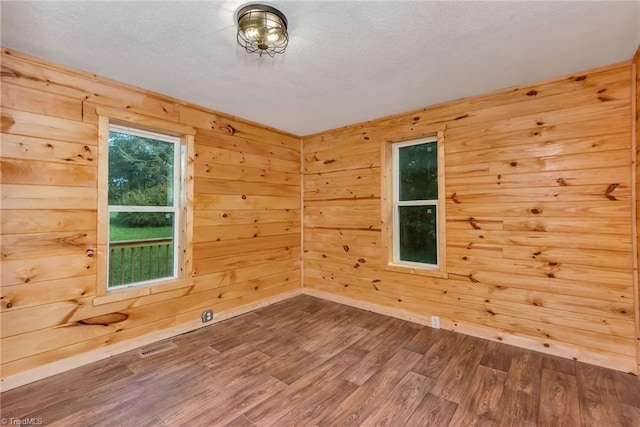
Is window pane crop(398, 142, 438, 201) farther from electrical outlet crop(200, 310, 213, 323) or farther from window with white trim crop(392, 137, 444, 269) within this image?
electrical outlet crop(200, 310, 213, 323)

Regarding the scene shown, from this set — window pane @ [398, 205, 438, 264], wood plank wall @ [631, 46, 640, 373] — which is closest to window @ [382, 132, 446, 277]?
window pane @ [398, 205, 438, 264]

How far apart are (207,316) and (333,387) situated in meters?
1.67

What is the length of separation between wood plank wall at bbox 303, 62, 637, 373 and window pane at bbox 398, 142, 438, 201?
0.69 feet

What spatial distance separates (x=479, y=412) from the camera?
172cm

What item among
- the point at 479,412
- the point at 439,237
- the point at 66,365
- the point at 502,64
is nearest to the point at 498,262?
the point at 439,237

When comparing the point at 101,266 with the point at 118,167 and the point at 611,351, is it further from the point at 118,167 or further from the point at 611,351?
the point at 611,351

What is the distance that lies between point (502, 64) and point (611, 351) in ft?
7.91

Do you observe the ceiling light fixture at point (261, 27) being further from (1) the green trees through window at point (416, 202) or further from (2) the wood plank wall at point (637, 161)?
(2) the wood plank wall at point (637, 161)

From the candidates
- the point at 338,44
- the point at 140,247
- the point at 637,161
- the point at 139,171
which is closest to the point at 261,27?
the point at 338,44

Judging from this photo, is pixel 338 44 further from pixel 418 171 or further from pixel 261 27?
pixel 418 171

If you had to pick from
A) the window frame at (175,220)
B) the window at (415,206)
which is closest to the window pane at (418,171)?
the window at (415,206)

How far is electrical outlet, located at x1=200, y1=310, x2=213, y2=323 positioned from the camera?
298 centimetres

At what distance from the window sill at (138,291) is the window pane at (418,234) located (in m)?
2.49

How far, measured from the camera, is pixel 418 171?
3309 millimetres
